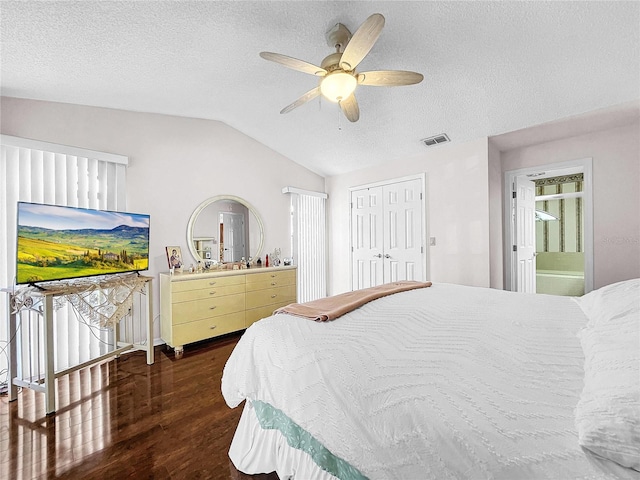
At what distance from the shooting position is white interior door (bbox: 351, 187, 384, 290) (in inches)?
172

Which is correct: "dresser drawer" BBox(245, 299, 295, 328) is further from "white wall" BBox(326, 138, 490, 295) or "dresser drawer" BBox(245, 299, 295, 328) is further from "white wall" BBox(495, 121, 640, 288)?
"white wall" BBox(495, 121, 640, 288)

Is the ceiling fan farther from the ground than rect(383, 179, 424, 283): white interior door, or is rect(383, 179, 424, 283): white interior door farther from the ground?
the ceiling fan

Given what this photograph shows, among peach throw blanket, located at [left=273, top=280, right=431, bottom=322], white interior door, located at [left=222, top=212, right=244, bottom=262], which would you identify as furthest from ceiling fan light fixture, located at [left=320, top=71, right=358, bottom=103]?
white interior door, located at [left=222, top=212, right=244, bottom=262]

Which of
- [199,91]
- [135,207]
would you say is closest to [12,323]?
[135,207]

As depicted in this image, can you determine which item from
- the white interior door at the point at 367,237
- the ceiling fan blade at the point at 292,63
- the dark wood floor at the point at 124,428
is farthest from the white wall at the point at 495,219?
the dark wood floor at the point at 124,428

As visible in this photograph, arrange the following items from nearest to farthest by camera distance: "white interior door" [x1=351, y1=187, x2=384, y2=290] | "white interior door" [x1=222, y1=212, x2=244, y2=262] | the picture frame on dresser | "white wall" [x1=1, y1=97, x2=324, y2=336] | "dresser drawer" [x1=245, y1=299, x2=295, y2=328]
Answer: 1. "white wall" [x1=1, y1=97, x2=324, y2=336]
2. the picture frame on dresser
3. "dresser drawer" [x1=245, y1=299, x2=295, y2=328]
4. "white interior door" [x1=222, y1=212, x2=244, y2=262]
5. "white interior door" [x1=351, y1=187, x2=384, y2=290]

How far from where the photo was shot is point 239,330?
11.6 feet

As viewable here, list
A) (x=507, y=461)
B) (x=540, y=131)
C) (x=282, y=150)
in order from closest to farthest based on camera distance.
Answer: (x=507, y=461), (x=540, y=131), (x=282, y=150)

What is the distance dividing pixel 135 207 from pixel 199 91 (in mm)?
1414

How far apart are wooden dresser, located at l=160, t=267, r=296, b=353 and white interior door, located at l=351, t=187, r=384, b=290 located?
4.65 ft

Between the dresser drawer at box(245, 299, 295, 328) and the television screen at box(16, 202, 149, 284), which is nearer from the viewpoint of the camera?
the television screen at box(16, 202, 149, 284)

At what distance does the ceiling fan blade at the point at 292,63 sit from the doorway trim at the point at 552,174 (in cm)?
294

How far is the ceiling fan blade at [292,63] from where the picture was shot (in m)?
1.74

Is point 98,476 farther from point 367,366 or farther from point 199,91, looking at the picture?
point 199,91
